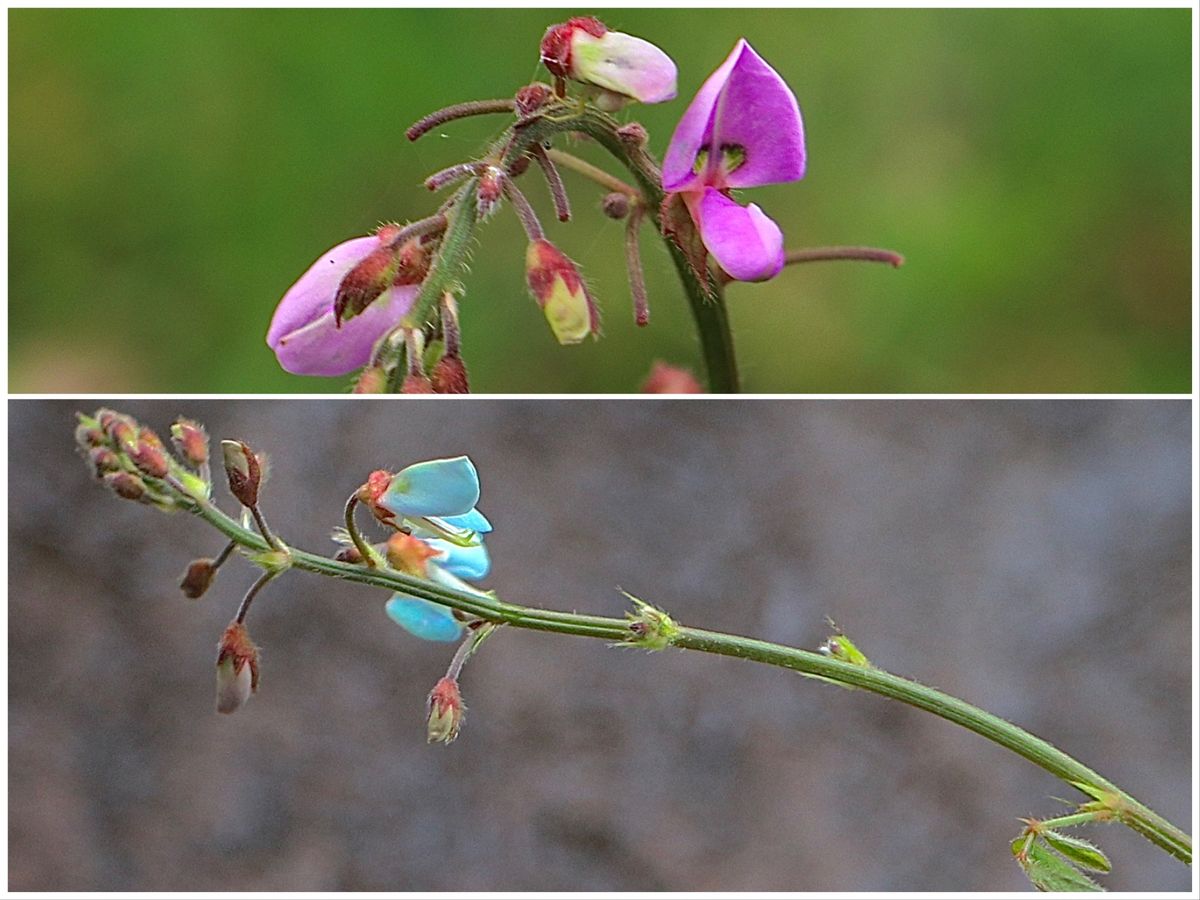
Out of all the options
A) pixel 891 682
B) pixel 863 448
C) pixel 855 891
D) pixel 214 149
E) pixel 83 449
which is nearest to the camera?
pixel 83 449

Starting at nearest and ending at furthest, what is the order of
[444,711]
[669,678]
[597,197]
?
1. [444,711]
2. [669,678]
3. [597,197]

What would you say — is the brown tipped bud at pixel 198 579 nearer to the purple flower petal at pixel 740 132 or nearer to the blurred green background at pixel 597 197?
the purple flower petal at pixel 740 132

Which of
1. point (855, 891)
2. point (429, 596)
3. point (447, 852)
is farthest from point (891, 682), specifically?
point (447, 852)

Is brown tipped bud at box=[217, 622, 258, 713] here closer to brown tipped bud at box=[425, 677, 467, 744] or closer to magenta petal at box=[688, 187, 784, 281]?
brown tipped bud at box=[425, 677, 467, 744]

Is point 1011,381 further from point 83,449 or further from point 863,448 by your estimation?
point 83,449

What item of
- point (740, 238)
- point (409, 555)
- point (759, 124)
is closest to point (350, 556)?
point (409, 555)

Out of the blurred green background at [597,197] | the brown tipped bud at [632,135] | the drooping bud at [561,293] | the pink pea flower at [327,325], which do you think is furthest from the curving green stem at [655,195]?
the blurred green background at [597,197]

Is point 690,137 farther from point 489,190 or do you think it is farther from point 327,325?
point 327,325
